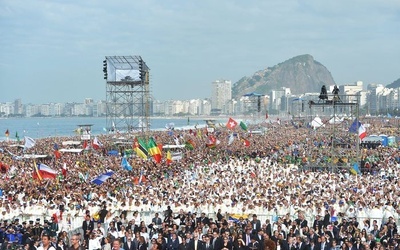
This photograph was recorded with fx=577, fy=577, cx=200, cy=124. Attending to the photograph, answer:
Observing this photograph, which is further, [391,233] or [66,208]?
[66,208]

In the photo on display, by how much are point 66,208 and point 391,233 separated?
11.7 meters

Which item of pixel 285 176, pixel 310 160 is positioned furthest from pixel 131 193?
pixel 310 160

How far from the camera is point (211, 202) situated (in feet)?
67.8

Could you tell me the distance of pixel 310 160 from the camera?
3347 centimetres

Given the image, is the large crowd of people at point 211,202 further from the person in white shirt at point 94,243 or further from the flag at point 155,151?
the flag at point 155,151

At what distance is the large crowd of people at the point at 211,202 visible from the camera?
1266 cm

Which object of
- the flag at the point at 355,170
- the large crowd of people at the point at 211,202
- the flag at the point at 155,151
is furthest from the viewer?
the flag at the point at 355,170

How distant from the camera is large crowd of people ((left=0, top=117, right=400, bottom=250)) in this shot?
12.7m

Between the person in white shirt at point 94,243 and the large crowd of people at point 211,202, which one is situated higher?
the person in white shirt at point 94,243

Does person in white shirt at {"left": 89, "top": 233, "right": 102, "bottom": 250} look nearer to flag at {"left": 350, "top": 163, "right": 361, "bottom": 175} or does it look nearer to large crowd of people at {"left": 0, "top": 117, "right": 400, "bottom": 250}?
large crowd of people at {"left": 0, "top": 117, "right": 400, "bottom": 250}

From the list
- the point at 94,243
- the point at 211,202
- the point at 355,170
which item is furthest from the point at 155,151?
the point at 94,243

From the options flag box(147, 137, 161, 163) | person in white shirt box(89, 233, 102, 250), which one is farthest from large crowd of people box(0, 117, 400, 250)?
flag box(147, 137, 161, 163)

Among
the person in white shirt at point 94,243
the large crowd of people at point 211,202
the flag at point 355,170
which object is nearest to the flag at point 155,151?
the large crowd of people at point 211,202

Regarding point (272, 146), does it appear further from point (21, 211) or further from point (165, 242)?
point (165, 242)
